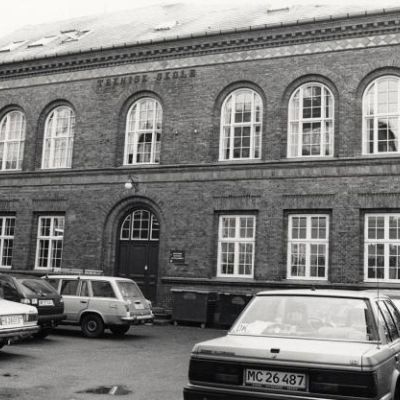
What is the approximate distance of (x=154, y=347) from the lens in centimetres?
1323

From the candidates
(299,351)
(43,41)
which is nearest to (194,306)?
(299,351)

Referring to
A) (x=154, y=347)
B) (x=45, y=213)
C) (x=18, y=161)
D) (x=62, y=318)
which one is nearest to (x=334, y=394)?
(x=154, y=347)

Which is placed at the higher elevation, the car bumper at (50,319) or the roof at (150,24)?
the roof at (150,24)

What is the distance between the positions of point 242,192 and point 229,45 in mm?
5391

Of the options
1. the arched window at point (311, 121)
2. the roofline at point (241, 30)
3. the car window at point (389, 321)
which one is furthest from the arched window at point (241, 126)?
the car window at point (389, 321)

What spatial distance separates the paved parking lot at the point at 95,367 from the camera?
322 inches

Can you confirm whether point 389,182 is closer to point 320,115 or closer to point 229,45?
point 320,115

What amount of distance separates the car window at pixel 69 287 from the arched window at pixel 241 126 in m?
7.41

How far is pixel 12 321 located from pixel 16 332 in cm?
21

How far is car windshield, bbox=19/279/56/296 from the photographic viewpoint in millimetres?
13548

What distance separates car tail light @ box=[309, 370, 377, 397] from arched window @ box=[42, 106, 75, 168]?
19.1 m

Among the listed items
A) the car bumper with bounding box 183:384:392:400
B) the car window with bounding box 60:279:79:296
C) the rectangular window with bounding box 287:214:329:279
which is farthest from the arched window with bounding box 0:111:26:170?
the car bumper with bounding box 183:384:392:400

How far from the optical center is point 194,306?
1839 cm

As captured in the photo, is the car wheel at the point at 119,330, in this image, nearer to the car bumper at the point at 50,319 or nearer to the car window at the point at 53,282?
the car bumper at the point at 50,319
